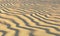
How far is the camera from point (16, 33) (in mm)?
2051

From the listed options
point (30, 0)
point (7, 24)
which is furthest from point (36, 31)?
point (30, 0)

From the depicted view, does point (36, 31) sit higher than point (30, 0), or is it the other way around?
point (30, 0)

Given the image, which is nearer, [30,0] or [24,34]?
[24,34]

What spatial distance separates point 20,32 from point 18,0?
13.8 ft

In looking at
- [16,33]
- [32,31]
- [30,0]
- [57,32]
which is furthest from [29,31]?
[30,0]

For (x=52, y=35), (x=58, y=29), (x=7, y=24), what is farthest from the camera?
(x=7, y=24)

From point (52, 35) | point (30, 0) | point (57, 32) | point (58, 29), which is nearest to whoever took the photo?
point (52, 35)

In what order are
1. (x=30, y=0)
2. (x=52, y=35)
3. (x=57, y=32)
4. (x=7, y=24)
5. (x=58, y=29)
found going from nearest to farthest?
(x=52, y=35) < (x=57, y=32) < (x=58, y=29) < (x=7, y=24) < (x=30, y=0)

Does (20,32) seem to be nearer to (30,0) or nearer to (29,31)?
(29,31)

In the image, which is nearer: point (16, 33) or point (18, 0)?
point (16, 33)

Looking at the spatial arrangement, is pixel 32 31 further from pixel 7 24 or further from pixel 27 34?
pixel 7 24

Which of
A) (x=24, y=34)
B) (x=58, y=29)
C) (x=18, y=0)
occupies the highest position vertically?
(x=18, y=0)

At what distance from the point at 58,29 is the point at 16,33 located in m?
0.52

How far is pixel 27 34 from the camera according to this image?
79.1 inches
